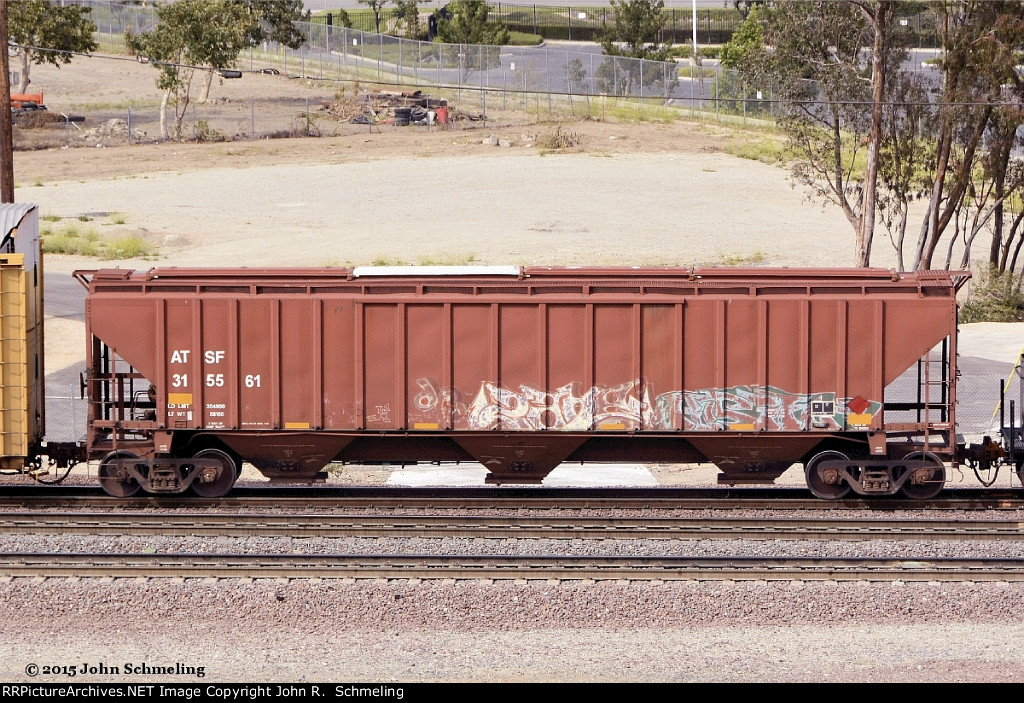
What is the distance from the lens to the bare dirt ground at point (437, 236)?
11.7 meters

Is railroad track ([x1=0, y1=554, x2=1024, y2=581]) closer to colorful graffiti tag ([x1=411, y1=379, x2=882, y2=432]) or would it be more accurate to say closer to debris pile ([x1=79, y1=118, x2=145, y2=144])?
colorful graffiti tag ([x1=411, y1=379, x2=882, y2=432])

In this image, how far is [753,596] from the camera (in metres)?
13.4

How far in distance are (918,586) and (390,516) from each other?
6.96 meters

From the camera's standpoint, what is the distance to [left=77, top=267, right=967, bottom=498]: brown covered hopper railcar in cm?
1678

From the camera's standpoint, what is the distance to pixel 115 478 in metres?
17.3

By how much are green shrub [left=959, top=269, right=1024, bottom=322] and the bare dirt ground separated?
573 centimetres

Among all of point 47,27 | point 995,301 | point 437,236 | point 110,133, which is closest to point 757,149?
point 437,236

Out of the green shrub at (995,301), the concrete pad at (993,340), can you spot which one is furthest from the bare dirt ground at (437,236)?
the concrete pad at (993,340)

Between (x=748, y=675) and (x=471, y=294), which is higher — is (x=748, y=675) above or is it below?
below

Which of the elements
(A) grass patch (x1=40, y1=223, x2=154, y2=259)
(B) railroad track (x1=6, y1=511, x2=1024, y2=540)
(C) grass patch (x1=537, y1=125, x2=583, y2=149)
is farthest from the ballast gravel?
(C) grass patch (x1=537, y1=125, x2=583, y2=149)

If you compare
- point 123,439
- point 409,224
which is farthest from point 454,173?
point 123,439

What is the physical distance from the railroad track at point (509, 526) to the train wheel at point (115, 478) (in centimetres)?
78

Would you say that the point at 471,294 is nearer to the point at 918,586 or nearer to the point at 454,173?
the point at 918,586

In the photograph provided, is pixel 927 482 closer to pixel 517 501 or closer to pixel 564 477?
pixel 517 501
